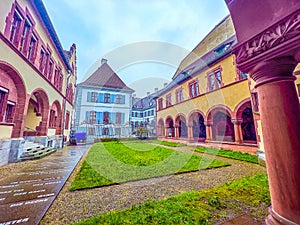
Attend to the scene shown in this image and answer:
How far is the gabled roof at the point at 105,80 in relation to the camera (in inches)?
866

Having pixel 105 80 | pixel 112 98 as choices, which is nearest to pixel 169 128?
pixel 112 98

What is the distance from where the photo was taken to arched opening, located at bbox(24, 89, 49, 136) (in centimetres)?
954

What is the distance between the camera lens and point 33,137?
8.98 meters

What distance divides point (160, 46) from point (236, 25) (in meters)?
12.0

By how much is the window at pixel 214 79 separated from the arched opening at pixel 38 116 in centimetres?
1229

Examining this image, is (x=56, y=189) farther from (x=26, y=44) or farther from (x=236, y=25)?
(x=26, y=44)

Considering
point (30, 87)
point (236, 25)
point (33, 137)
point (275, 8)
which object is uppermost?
point (30, 87)

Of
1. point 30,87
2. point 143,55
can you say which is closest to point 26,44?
point 30,87

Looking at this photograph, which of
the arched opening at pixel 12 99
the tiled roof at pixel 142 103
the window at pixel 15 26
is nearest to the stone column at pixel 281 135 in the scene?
the arched opening at pixel 12 99

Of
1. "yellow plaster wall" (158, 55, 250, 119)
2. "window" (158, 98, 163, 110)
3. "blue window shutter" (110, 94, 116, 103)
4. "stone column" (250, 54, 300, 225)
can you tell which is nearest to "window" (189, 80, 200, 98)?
"yellow plaster wall" (158, 55, 250, 119)

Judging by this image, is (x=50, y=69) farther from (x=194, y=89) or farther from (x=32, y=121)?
(x=194, y=89)

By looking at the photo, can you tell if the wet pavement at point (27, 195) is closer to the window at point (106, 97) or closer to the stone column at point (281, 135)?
the stone column at point (281, 135)

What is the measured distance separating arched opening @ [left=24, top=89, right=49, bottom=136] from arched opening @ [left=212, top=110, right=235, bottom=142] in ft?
44.1

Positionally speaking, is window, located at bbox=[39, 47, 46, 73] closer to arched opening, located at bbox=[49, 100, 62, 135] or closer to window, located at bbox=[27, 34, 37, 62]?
window, located at bbox=[27, 34, 37, 62]
